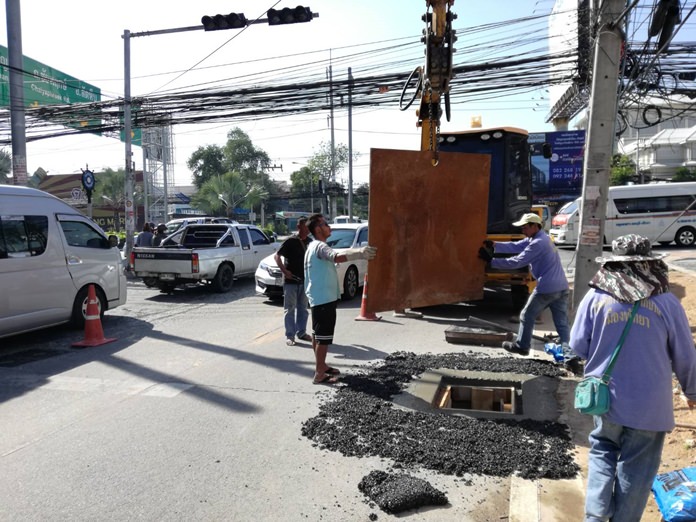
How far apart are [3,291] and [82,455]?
4170 mm

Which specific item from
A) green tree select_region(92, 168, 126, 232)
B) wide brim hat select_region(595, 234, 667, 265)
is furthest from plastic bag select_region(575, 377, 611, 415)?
green tree select_region(92, 168, 126, 232)

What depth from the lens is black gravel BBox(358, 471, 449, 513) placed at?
3271 millimetres

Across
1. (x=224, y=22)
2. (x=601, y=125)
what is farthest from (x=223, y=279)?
(x=601, y=125)

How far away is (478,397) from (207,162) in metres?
62.5

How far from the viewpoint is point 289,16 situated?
37.0 feet

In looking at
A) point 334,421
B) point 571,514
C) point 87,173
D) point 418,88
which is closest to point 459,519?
point 571,514

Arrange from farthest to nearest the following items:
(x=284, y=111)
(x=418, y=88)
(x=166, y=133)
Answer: (x=166, y=133) → (x=284, y=111) → (x=418, y=88)

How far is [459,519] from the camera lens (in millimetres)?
3158

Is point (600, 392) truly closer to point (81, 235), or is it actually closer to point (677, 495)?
point (677, 495)

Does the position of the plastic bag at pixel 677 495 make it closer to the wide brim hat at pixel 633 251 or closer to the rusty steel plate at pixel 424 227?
the wide brim hat at pixel 633 251

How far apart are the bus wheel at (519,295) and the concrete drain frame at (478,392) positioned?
370cm

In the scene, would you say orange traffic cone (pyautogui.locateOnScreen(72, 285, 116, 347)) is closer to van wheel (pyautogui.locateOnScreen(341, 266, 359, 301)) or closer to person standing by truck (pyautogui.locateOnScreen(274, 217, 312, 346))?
person standing by truck (pyautogui.locateOnScreen(274, 217, 312, 346))

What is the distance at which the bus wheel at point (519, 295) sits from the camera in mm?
9312

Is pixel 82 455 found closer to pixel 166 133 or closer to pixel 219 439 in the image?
pixel 219 439
